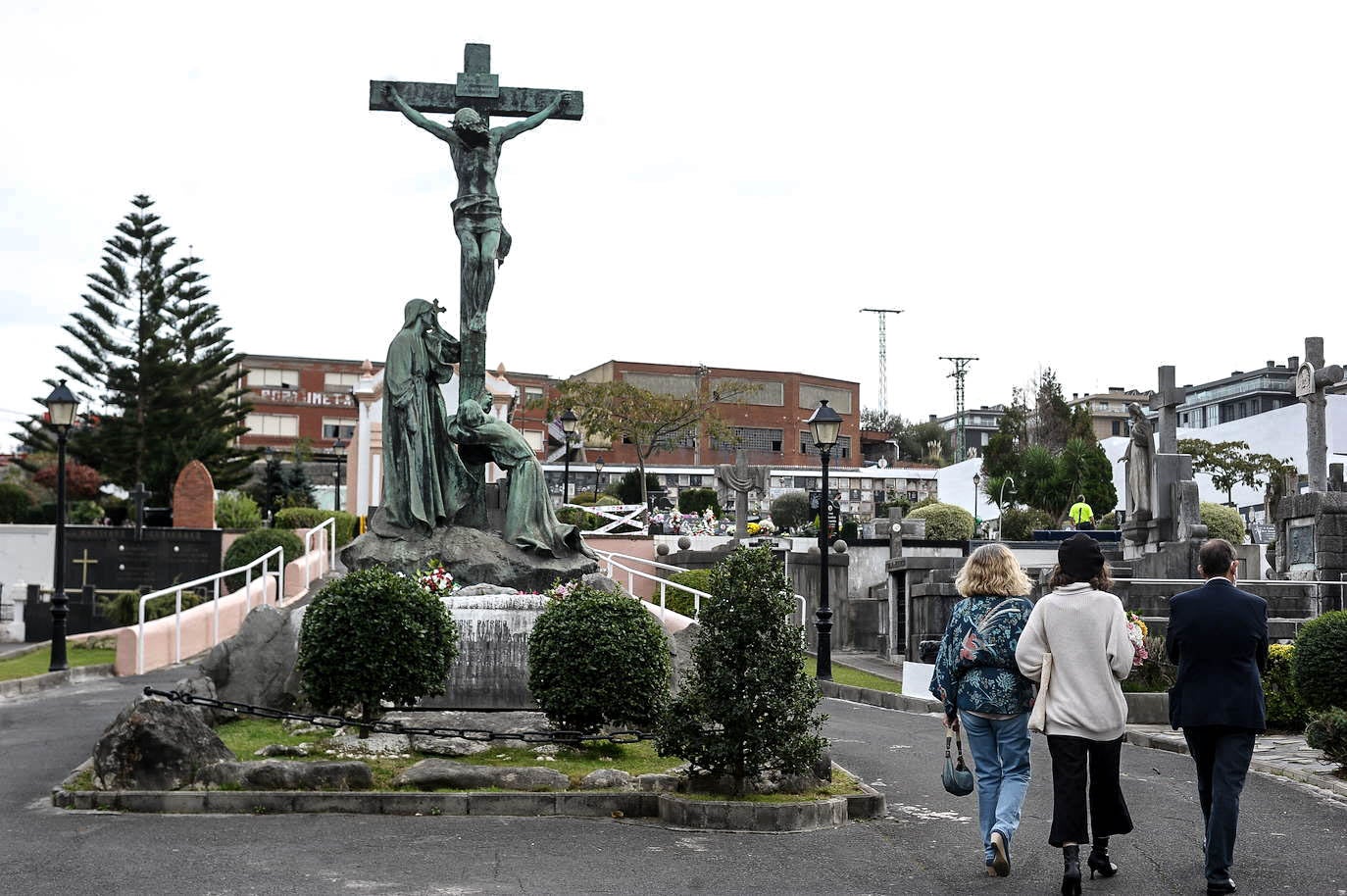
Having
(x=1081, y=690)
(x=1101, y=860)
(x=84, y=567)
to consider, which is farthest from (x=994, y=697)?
(x=84, y=567)

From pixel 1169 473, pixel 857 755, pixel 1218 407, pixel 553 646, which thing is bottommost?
pixel 857 755

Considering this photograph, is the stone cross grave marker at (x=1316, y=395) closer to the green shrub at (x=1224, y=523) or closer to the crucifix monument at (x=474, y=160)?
the green shrub at (x=1224, y=523)

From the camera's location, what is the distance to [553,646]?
10289mm

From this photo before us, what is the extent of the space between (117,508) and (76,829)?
3600cm

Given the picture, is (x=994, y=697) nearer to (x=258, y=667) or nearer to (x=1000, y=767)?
(x=1000, y=767)

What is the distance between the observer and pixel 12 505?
130 feet

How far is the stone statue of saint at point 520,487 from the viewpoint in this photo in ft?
50.6

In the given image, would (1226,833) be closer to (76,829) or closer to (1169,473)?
(76,829)

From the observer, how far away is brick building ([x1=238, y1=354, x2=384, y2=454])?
84.4m

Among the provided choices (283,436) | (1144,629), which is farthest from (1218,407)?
(1144,629)

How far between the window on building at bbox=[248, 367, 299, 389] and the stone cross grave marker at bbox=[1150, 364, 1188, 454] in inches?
2756

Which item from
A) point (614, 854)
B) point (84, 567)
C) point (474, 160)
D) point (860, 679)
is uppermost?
point (474, 160)

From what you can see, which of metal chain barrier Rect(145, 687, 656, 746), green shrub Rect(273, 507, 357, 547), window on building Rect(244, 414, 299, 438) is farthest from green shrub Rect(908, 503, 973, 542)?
window on building Rect(244, 414, 299, 438)

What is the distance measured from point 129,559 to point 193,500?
6714 mm
